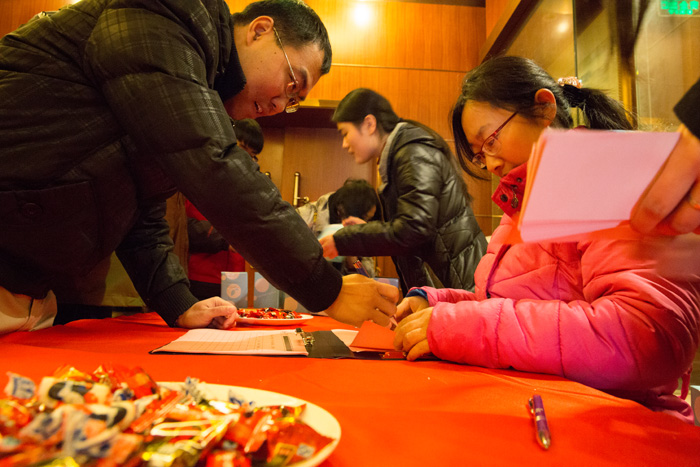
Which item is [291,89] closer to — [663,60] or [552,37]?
[663,60]

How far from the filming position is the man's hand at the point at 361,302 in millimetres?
840

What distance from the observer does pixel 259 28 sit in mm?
1066

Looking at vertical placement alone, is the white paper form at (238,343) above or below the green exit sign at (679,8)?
below

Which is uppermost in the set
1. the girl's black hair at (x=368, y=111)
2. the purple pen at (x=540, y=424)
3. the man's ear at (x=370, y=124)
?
the girl's black hair at (x=368, y=111)

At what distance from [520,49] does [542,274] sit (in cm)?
293

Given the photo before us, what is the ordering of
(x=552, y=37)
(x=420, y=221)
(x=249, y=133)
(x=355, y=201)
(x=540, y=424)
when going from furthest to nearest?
(x=552, y=37) → (x=355, y=201) → (x=249, y=133) → (x=420, y=221) → (x=540, y=424)

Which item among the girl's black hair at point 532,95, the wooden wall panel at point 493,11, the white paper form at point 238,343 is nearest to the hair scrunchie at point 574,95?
the girl's black hair at point 532,95

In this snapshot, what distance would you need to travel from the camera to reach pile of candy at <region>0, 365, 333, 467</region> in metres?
0.24

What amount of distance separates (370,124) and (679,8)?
1.51m

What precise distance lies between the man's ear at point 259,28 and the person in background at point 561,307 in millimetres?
548

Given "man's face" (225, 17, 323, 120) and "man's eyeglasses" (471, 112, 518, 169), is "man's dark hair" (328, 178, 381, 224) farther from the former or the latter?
"man's eyeglasses" (471, 112, 518, 169)

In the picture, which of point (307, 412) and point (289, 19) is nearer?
point (307, 412)

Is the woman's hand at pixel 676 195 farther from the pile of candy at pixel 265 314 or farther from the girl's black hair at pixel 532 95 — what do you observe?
the pile of candy at pixel 265 314

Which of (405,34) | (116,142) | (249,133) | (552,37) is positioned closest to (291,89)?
(116,142)
